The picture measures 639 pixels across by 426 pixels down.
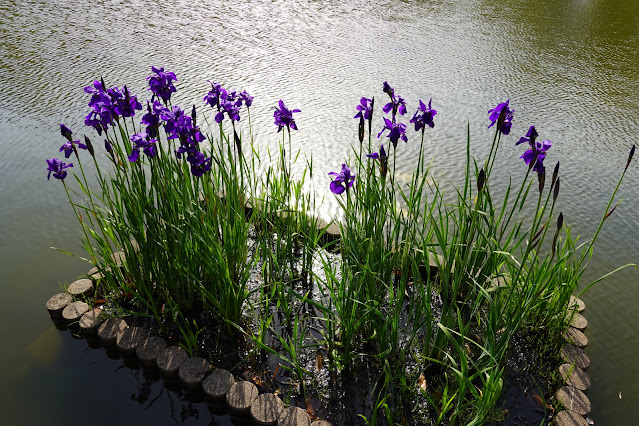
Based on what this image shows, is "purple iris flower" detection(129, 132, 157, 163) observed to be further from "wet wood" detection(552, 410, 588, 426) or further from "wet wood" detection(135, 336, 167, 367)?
"wet wood" detection(552, 410, 588, 426)

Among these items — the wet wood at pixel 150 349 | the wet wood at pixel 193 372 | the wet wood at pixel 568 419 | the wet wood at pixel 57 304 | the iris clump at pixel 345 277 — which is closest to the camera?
the wet wood at pixel 568 419

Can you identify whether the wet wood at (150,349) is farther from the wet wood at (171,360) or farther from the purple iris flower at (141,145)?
the purple iris flower at (141,145)

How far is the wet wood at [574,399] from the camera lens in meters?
2.02

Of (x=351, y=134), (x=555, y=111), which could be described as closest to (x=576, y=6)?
(x=555, y=111)

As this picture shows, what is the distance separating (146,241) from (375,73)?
3606 mm

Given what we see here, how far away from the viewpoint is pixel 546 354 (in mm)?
2334

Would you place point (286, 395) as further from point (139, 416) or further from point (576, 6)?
point (576, 6)

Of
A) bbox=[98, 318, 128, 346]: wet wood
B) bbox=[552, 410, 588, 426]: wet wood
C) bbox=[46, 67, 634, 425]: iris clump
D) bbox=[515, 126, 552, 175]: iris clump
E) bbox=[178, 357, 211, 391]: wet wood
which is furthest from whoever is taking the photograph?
bbox=[98, 318, 128, 346]: wet wood

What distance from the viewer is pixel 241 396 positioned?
2086mm

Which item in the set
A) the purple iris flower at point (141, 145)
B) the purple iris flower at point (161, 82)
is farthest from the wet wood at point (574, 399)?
the purple iris flower at point (161, 82)

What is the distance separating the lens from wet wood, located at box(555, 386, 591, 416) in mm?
2020

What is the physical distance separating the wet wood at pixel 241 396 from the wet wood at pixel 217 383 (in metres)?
0.03

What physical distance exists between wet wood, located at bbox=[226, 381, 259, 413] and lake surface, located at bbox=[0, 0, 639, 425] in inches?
6.2

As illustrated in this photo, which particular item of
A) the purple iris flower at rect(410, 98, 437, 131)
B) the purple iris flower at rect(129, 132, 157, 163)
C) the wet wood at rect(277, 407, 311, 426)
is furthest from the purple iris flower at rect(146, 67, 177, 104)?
the wet wood at rect(277, 407, 311, 426)
